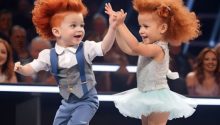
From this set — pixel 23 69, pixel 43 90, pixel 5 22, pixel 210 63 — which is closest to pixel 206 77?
pixel 210 63

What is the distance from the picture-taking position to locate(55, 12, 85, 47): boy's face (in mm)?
3826

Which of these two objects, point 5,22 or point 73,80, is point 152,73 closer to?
point 73,80

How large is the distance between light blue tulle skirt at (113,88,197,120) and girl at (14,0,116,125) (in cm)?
22

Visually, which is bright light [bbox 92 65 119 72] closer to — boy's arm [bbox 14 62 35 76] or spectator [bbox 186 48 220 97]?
spectator [bbox 186 48 220 97]

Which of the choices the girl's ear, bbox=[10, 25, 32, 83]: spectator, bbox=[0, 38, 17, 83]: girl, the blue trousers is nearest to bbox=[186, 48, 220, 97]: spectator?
bbox=[10, 25, 32, 83]: spectator

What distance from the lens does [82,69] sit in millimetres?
3781

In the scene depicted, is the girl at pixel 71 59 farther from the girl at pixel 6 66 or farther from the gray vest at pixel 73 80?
the girl at pixel 6 66

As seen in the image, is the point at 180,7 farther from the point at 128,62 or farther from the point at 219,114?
the point at 128,62

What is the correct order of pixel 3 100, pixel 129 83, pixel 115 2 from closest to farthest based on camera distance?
1. pixel 3 100
2. pixel 129 83
3. pixel 115 2

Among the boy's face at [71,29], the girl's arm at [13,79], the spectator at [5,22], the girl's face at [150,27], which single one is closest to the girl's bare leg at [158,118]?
the girl's face at [150,27]

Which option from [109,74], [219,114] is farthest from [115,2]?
[219,114]

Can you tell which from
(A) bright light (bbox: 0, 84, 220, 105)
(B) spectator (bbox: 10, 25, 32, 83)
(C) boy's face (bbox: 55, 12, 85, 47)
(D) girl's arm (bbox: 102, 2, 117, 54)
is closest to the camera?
(D) girl's arm (bbox: 102, 2, 117, 54)

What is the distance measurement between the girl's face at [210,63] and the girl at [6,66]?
185 centimetres

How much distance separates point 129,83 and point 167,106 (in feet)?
5.97
